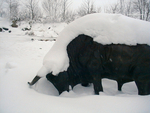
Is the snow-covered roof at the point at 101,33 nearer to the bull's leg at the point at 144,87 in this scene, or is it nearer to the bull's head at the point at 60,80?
the bull's head at the point at 60,80

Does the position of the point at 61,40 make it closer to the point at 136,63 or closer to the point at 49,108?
the point at 49,108

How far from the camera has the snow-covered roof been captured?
1943 millimetres

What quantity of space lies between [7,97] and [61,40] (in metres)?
1.42

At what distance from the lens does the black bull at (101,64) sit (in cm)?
191

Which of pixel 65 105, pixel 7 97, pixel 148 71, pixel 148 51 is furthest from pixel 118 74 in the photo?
pixel 7 97

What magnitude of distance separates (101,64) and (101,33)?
1.93ft

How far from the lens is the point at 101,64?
208cm

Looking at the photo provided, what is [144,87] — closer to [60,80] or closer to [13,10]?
[60,80]

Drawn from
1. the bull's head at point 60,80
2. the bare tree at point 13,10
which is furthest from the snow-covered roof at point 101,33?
the bare tree at point 13,10

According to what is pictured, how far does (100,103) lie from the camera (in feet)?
5.38

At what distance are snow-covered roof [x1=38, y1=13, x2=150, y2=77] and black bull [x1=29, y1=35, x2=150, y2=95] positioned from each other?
3.6 inches

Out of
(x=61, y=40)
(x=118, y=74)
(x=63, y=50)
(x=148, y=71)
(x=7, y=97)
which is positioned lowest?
(x=7, y=97)

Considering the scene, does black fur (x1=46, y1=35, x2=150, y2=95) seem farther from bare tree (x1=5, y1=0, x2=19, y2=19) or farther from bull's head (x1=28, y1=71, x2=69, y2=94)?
bare tree (x1=5, y1=0, x2=19, y2=19)

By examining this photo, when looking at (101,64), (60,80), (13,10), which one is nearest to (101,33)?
(101,64)
